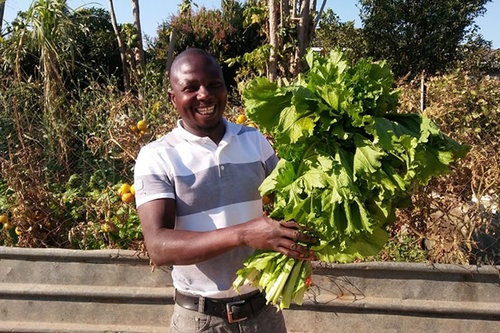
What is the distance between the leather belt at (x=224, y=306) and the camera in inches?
77.7

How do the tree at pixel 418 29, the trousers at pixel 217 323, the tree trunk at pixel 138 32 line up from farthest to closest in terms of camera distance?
1. the tree at pixel 418 29
2. the tree trunk at pixel 138 32
3. the trousers at pixel 217 323

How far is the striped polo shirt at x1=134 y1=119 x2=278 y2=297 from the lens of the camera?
189 cm

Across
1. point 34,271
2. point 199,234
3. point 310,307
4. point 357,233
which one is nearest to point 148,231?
point 199,234

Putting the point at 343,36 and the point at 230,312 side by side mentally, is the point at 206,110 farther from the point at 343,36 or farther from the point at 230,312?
the point at 343,36

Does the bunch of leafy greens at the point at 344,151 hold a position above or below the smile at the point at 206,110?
below

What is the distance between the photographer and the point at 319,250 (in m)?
1.72

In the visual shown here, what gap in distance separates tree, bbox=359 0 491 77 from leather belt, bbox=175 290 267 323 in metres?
12.2

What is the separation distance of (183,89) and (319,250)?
0.85 m

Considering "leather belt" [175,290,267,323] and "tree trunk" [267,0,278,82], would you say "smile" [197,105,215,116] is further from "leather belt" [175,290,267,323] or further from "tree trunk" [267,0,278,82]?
"tree trunk" [267,0,278,82]

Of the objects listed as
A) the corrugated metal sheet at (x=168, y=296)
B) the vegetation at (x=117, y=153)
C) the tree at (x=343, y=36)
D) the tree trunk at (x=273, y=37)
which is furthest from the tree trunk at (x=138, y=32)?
the tree at (x=343, y=36)

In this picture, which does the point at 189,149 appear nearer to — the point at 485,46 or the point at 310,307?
the point at 310,307

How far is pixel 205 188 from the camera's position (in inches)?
75.8

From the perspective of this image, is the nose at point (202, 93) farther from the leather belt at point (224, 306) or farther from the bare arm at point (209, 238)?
the leather belt at point (224, 306)

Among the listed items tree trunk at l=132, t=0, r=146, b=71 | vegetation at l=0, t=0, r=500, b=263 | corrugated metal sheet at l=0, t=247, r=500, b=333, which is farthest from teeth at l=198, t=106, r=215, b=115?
tree trunk at l=132, t=0, r=146, b=71
